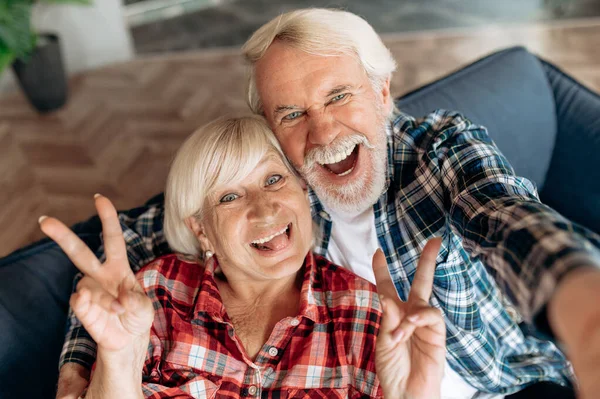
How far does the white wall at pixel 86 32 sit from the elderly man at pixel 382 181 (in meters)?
3.32

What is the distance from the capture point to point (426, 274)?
115cm

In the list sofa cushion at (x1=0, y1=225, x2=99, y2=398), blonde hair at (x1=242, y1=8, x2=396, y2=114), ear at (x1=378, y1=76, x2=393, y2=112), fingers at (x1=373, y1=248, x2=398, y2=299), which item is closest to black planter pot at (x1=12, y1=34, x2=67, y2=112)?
sofa cushion at (x1=0, y1=225, x2=99, y2=398)

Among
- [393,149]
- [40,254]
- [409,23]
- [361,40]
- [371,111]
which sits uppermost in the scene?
[361,40]

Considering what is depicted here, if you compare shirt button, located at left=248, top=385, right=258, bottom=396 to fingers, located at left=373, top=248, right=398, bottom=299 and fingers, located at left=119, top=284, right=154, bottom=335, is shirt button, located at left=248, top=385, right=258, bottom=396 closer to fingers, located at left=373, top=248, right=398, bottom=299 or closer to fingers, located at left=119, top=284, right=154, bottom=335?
fingers, located at left=119, top=284, right=154, bottom=335

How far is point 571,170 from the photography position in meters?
2.21

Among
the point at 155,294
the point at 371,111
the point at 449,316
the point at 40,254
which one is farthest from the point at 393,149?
the point at 40,254

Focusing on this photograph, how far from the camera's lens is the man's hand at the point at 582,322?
73 centimetres

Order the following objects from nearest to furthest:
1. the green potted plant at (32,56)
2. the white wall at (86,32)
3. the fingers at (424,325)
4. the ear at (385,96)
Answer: the fingers at (424,325) → the ear at (385,96) → the green potted plant at (32,56) → the white wall at (86,32)

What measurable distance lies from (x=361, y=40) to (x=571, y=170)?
1082 millimetres

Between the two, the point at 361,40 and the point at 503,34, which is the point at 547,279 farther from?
the point at 503,34

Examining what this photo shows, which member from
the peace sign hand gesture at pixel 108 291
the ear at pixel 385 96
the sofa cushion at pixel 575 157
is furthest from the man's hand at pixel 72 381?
Result: the sofa cushion at pixel 575 157

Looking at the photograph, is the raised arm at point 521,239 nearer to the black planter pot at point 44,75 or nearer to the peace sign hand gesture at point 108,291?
the peace sign hand gesture at point 108,291

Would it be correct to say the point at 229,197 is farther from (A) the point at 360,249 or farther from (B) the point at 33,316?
(B) the point at 33,316

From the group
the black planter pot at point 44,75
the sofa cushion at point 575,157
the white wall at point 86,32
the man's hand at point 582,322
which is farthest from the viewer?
the white wall at point 86,32
